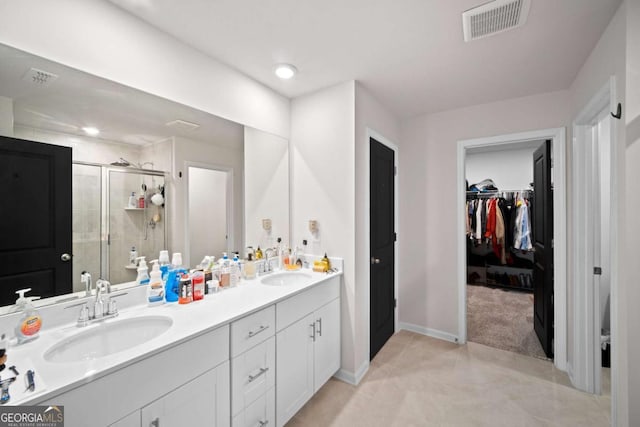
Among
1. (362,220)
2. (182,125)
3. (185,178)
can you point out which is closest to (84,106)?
(182,125)

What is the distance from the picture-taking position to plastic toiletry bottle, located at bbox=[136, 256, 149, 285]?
157cm

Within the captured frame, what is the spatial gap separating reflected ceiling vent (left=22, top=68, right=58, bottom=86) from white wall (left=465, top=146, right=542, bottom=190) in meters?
5.86

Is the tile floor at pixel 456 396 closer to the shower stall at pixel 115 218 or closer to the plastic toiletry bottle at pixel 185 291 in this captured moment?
the plastic toiletry bottle at pixel 185 291

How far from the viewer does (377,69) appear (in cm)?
210

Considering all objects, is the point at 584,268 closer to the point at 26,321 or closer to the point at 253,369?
the point at 253,369

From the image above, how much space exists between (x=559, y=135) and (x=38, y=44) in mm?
3630

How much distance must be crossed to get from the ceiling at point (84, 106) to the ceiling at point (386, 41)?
0.46m

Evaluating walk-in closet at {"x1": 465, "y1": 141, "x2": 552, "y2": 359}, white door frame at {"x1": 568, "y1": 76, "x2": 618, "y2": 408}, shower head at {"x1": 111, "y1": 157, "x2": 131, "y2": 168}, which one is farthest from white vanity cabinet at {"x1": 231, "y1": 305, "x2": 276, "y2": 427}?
walk-in closet at {"x1": 465, "y1": 141, "x2": 552, "y2": 359}

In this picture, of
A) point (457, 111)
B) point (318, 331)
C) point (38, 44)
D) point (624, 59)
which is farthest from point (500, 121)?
point (38, 44)

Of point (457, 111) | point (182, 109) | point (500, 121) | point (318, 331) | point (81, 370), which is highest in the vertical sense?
point (457, 111)

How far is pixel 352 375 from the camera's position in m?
2.23

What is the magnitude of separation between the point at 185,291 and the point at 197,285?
76mm

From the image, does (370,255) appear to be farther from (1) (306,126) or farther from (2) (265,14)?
(2) (265,14)

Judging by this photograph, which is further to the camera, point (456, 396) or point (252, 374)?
point (456, 396)
